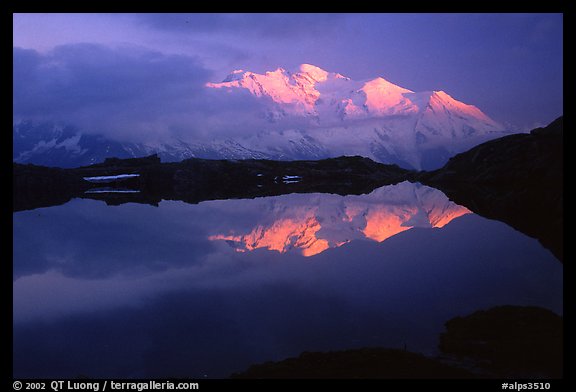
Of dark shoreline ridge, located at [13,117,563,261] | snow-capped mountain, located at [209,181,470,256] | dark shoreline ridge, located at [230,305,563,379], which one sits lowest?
dark shoreline ridge, located at [230,305,563,379]

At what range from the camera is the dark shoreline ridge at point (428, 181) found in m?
59.6

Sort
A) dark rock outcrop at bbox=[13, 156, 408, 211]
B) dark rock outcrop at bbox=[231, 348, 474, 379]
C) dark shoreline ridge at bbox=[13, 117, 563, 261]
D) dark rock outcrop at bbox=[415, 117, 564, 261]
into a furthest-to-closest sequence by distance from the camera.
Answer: dark rock outcrop at bbox=[13, 156, 408, 211] → dark shoreline ridge at bbox=[13, 117, 563, 261] → dark rock outcrop at bbox=[415, 117, 564, 261] → dark rock outcrop at bbox=[231, 348, 474, 379]

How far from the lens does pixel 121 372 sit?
1753 cm

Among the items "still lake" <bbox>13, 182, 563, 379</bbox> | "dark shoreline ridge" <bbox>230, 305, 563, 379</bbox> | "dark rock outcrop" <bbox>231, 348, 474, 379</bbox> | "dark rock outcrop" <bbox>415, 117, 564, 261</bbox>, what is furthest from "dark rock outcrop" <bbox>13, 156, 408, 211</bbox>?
"dark rock outcrop" <bbox>231, 348, 474, 379</bbox>

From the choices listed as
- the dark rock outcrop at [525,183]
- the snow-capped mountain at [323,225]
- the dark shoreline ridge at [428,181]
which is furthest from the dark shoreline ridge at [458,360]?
the snow-capped mountain at [323,225]

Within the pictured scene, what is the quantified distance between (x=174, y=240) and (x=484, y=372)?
3771 cm

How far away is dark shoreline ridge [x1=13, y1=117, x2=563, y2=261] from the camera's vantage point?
196ft

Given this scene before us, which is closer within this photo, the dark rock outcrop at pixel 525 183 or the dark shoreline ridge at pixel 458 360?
the dark shoreline ridge at pixel 458 360

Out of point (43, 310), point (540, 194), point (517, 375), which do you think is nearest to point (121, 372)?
point (43, 310)

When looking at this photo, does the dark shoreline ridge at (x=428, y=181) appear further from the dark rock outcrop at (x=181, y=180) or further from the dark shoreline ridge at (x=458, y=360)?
the dark shoreline ridge at (x=458, y=360)

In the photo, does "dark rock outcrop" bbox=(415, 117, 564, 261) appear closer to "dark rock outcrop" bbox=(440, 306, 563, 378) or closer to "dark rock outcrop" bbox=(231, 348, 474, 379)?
"dark rock outcrop" bbox=(440, 306, 563, 378)

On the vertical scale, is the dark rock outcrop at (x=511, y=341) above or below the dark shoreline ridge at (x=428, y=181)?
below

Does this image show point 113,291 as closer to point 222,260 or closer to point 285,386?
point 222,260

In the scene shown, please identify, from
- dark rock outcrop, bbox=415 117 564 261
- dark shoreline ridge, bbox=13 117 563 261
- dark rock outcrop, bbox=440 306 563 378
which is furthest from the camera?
dark shoreline ridge, bbox=13 117 563 261
